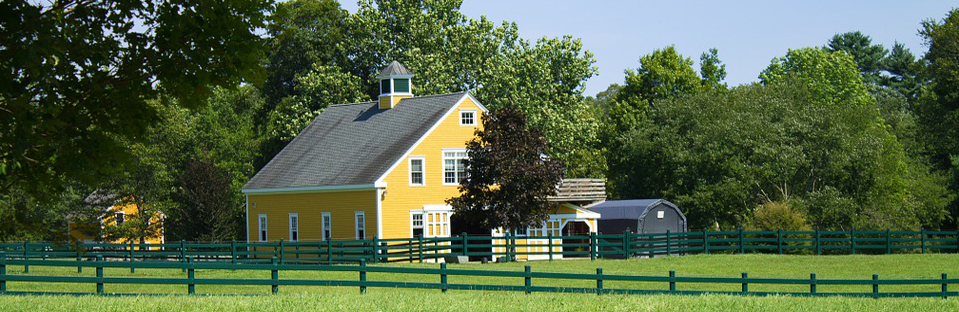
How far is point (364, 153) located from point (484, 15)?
55.6 feet

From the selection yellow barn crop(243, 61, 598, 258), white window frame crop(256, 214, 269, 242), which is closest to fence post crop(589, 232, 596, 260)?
yellow barn crop(243, 61, 598, 258)

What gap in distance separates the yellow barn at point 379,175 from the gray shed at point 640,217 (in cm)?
163

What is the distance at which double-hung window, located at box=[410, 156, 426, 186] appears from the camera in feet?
142

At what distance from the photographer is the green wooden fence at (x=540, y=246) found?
3806 cm

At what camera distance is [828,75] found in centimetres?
8675

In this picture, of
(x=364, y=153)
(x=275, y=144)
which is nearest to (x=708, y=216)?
(x=364, y=153)

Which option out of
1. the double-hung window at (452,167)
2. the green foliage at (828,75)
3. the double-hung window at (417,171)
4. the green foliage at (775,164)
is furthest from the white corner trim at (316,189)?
the green foliage at (828,75)

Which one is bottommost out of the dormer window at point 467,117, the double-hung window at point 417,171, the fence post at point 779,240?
the fence post at point 779,240

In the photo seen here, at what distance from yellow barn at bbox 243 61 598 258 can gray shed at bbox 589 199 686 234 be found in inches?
64.0

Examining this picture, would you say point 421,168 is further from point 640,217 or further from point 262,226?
point 262,226

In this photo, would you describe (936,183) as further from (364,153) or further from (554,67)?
(364,153)

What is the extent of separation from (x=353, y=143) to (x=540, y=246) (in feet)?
35.9

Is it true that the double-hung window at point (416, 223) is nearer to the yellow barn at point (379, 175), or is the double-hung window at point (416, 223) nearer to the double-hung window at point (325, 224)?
the yellow barn at point (379, 175)

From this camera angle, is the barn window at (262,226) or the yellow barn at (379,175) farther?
the barn window at (262,226)
